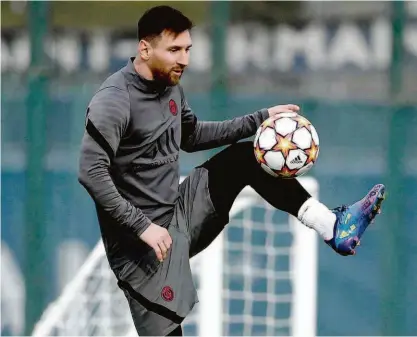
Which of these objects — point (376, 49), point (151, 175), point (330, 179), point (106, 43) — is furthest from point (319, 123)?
point (151, 175)

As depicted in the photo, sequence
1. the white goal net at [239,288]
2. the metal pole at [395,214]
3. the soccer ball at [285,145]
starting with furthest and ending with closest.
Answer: the metal pole at [395,214] < the white goal net at [239,288] < the soccer ball at [285,145]

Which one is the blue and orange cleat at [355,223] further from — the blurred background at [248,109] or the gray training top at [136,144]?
the blurred background at [248,109]

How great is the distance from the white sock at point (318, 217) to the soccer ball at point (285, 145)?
0.11m

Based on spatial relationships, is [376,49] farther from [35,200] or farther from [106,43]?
[35,200]

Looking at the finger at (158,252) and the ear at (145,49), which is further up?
the ear at (145,49)

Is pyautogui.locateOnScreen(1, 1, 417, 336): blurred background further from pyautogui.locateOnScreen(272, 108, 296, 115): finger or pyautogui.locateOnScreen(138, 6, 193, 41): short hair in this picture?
pyautogui.locateOnScreen(138, 6, 193, 41): short hair

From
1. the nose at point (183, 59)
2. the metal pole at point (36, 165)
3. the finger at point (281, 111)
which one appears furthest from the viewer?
the metal pole at point (36, 165)

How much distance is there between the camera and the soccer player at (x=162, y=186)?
324 cm

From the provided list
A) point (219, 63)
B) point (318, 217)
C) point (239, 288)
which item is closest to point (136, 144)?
point (318, 217)

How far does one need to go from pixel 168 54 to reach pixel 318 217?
633 mm

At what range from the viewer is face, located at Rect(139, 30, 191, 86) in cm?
329

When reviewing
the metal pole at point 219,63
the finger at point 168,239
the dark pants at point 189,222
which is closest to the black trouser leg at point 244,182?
the dark pants at point 189,222

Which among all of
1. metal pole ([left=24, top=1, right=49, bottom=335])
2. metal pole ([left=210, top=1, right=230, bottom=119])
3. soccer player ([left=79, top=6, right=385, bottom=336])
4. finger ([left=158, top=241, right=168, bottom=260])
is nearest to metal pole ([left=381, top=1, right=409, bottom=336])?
metal pole ([left=210, top=1, right=230, bottom=119])

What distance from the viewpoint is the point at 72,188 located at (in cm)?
604
